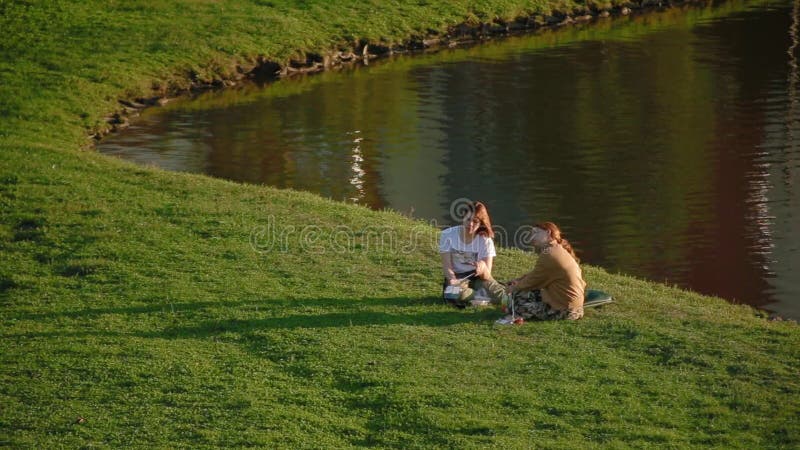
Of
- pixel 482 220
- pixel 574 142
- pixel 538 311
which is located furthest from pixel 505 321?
pixel 574 142

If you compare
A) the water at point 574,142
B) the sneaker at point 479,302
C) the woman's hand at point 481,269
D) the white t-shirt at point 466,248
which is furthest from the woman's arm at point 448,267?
the water at point 574,142

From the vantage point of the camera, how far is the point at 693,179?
1098 inches

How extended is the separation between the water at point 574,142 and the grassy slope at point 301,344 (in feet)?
13.1

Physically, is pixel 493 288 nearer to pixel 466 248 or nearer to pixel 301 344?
pixel 466 248

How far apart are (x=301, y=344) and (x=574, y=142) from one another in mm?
18017

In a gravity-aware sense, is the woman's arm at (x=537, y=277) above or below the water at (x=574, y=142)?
above

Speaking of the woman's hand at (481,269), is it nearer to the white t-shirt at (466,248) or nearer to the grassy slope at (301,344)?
the white t-shirt at (466,248)

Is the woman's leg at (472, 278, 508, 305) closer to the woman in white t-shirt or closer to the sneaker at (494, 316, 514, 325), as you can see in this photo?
the woman in white t-shirt

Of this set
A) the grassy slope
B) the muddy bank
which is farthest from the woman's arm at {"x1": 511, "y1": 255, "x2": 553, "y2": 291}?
the muddy bank

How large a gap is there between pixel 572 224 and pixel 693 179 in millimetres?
4962

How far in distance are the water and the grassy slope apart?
399cm

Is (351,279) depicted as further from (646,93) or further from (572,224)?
(646,93)

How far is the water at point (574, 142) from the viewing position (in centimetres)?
2370

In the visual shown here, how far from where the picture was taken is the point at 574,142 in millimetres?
31875
